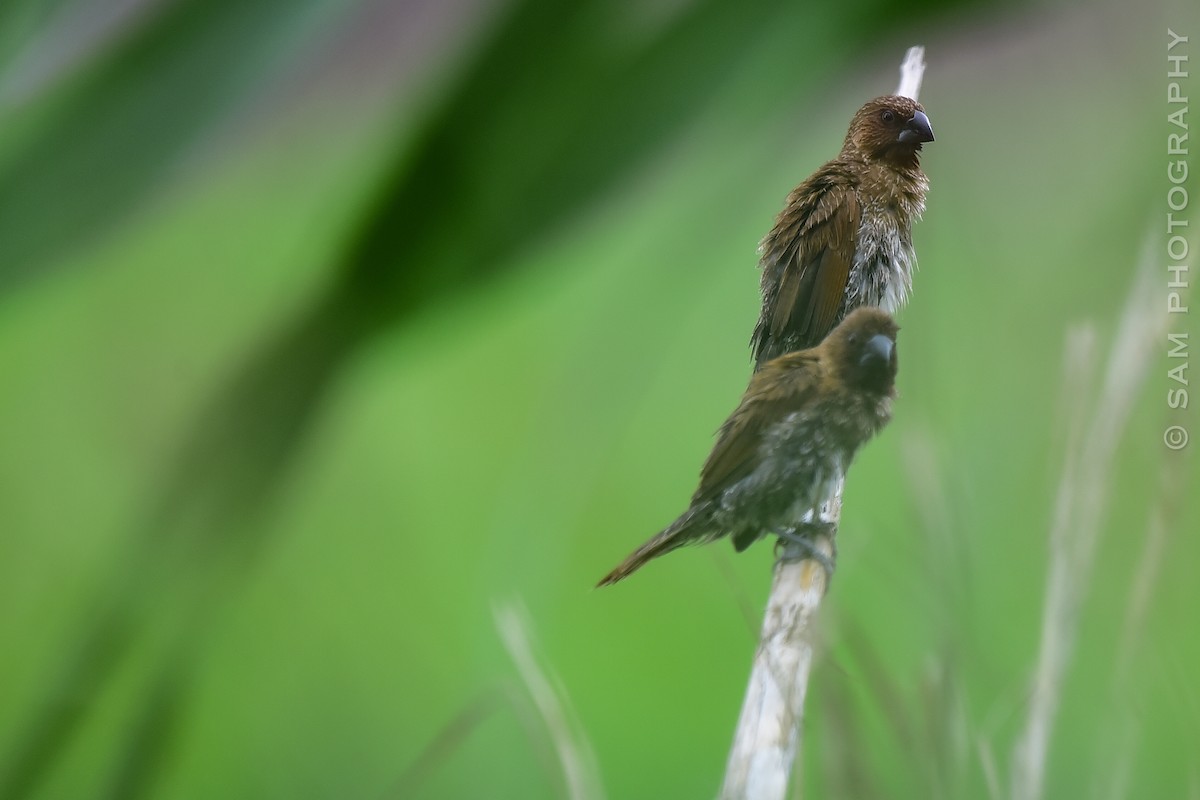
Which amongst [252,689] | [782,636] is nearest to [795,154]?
[782,636]

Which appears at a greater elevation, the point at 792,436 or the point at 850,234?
the point at 850,234

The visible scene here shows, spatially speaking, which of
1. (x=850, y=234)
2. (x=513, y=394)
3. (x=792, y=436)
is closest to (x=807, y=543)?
(x=792, y=436)

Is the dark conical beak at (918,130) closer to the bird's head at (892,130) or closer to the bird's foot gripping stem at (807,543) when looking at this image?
the bird's head at (892,130)

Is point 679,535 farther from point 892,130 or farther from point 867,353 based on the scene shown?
point 892,130

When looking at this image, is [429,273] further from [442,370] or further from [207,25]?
[442,370]

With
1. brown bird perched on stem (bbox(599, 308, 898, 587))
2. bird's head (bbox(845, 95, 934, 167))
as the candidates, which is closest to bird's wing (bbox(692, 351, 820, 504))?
brown bird perched on stem (bbox(599, 308, 898, 587))

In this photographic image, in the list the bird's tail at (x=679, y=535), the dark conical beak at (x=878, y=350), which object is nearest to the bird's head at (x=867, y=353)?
the dark conical beak at (x=878, y=350)

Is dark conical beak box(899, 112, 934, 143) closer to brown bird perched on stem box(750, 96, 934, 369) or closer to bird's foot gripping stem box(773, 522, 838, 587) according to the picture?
brown bird perched on stem box(750, 96, 934, 369)
